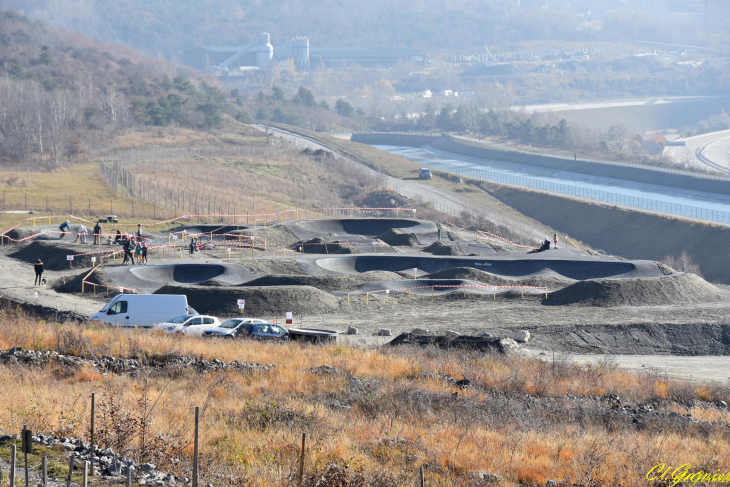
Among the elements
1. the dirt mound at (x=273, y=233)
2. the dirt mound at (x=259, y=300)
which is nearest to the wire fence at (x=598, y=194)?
the dirt mound at (x=273, y=233)

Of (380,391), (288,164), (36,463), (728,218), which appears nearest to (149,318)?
(380,391)

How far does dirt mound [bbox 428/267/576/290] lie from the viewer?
145 ft

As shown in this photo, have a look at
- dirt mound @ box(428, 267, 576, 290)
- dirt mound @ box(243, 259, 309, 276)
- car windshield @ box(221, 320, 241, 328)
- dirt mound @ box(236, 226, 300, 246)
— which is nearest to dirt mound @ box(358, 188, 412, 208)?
dirt mound @ box(236, 226, 300, 246)

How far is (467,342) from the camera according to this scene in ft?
92.9

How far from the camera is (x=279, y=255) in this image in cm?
5222

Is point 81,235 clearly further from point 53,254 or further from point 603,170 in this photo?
point 603,170

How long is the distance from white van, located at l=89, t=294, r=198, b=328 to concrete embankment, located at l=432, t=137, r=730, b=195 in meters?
91.8

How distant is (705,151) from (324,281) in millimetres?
148484

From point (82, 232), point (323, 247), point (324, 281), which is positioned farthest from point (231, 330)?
point (82, 232)

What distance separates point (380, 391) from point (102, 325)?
44.9 ft

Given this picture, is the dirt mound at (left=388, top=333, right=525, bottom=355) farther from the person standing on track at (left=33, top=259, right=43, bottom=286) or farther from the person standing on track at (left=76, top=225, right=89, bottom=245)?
the person standing on track at (left=76, top=225, right=89, bottom=245)

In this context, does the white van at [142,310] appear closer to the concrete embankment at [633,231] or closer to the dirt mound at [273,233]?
the dirt mound at [273,233]

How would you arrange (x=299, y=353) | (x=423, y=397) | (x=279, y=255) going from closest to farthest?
(x=423, y=397) < (x=299, y=353) < (x=279, y=255)

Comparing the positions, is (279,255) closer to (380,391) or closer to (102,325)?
(102,325)
